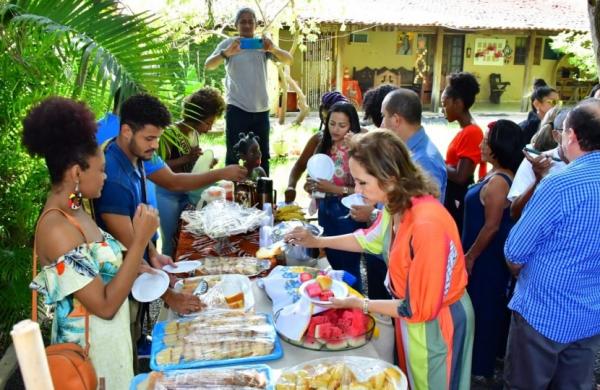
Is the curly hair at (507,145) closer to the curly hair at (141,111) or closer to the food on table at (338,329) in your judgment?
the food on table at (338,329)

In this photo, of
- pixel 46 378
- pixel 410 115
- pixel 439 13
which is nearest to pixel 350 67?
pixel 439 13

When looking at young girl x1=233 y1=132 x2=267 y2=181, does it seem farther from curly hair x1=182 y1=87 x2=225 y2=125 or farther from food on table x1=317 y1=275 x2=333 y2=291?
food on table x1=317 y1=275 x2=333 y2=291

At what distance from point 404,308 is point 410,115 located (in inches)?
58.4

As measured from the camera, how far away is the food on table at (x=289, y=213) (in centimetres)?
360

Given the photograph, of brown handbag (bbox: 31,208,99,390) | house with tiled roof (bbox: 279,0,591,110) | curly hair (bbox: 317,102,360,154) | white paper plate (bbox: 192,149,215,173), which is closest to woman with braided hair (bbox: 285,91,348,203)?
curly hair (bbox: 317,102,360,154)

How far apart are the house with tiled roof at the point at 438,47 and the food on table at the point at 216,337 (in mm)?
12343

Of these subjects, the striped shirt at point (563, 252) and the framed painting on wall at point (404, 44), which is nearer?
the striped shirt at point (563, 252)

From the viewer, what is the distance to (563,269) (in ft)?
7.13

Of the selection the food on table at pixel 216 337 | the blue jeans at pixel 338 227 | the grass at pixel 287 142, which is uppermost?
the food on table at pixel 216 337

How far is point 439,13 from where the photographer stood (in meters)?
15.6

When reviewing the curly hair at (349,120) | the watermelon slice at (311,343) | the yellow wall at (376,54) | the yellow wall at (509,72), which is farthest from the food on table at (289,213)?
the yellow wall at (509,72)

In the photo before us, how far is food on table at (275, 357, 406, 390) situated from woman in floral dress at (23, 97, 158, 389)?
691mm

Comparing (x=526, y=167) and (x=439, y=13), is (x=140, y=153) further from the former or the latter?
(x=439, y=13)

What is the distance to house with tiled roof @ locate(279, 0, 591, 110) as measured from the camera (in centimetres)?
1502
